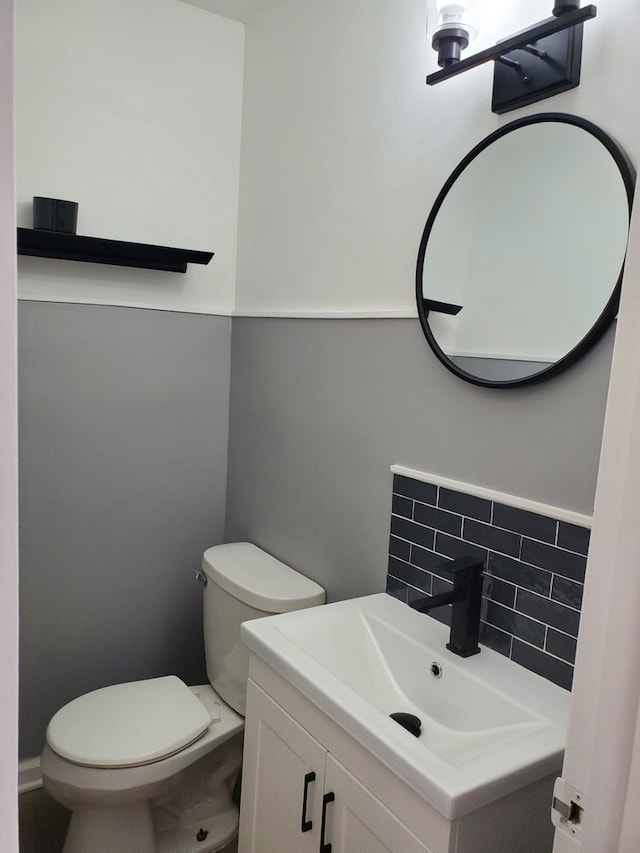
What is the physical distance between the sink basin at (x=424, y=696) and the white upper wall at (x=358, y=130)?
2.60ft

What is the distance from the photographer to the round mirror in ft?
3.97

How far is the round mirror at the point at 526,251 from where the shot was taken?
47.6 inches

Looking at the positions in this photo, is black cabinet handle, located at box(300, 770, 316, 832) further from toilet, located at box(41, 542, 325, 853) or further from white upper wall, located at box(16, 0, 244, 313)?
white upper wall, located at box(16, 0, 244, 313)

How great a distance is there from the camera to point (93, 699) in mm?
1867

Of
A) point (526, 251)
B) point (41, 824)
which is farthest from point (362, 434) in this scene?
point (41, 824)

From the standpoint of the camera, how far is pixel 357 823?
118 cm

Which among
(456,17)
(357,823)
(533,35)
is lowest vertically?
(357,823)

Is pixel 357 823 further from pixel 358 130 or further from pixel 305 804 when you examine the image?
pixel 358 130

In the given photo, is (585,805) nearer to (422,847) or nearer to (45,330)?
(422,847)

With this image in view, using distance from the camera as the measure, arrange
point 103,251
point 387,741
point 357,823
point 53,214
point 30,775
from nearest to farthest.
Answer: point 387,741 < point 357,823 < point 53,214 < point 103,251 < point 30,775

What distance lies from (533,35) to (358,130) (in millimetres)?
682

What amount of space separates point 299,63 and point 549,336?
1.28 m

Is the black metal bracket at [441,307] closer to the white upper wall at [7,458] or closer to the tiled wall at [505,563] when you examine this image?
the tiled wall at [505,563]

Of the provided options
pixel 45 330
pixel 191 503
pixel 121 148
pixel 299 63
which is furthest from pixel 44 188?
pixel 191 503
